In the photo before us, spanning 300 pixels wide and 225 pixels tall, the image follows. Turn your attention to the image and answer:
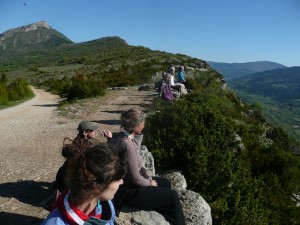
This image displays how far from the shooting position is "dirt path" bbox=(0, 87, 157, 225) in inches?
219

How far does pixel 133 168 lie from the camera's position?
4285 mm

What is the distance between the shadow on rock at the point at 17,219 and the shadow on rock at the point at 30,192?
0.33 m

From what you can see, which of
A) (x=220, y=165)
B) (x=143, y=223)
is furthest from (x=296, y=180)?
(x=143, y=223)

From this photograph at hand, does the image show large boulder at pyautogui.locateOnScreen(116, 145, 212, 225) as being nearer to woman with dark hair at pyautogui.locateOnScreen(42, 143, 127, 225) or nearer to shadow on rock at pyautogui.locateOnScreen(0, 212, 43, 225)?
shadow on rock at pyautogui.locateOnScreen(0, 212, 43, 225)

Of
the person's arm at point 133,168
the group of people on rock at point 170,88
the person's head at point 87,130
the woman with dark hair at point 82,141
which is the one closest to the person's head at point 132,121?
the person's arm at point 133,168

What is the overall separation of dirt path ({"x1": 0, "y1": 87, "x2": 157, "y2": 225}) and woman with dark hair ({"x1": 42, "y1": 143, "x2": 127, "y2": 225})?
2.95 meters

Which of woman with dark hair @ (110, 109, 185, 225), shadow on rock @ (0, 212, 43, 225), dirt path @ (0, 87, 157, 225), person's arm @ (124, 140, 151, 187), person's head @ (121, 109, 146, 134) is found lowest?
dirt path @ (0, 87, 157, 225)

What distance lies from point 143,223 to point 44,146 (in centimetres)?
497

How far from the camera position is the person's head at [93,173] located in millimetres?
2398

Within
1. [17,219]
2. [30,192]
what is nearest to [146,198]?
[17,219]

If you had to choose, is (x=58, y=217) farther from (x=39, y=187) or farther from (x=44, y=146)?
(x=44, y=146)

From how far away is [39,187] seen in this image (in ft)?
20.6

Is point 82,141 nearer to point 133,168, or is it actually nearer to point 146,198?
point 133,168

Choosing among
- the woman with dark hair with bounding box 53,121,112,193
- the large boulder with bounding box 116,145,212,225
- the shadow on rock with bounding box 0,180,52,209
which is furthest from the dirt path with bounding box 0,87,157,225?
the large boulder with bounding box 116,145,212,225
